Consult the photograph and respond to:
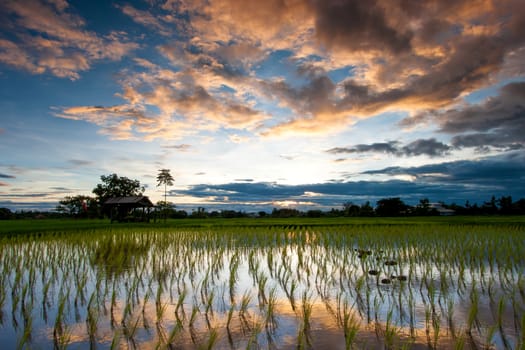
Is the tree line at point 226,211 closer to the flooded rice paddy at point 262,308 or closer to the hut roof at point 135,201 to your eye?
the hut roof at point 135,201

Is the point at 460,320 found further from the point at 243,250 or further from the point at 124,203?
the point at 124,203

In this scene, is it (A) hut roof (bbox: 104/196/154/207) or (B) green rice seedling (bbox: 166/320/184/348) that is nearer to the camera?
(B) green rice seedling (bbox: 166/320/184/348)

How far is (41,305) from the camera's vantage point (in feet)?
16.7

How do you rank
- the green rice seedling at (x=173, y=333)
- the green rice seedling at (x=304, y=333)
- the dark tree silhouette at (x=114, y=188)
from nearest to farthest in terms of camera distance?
1. the green rice seedling at (x=173, y=333)
2. the green rice seedling at (x=304, y=333)
3. the dark tree silhouette at (x=114, y=188)

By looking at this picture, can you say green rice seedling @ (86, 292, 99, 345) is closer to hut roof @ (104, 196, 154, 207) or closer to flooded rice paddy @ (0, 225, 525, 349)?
flooded rice paddy @ (0, 225, 525, 349)

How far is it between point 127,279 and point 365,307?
4.62 m

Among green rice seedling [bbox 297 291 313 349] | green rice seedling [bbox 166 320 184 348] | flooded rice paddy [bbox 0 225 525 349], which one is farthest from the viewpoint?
flooded rice paddy [bbox 0 225 525 349]

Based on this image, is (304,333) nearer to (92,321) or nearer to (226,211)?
(92,321)

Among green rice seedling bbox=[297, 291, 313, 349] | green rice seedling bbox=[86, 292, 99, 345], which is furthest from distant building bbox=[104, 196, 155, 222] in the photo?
green rice seedling bbox=[297, 291, 313, 349]

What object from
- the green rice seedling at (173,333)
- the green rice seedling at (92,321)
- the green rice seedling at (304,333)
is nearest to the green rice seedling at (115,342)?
the green rice seedling at (92,321)

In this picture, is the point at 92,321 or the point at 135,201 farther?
the point at 135,201

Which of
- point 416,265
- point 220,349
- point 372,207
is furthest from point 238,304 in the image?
point 372,207

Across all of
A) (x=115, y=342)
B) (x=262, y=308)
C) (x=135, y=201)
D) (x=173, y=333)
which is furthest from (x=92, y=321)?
(x=135, y=201)

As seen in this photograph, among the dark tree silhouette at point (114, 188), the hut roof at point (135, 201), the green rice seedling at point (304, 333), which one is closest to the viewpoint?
the green rice seedling at point (304, 333)
